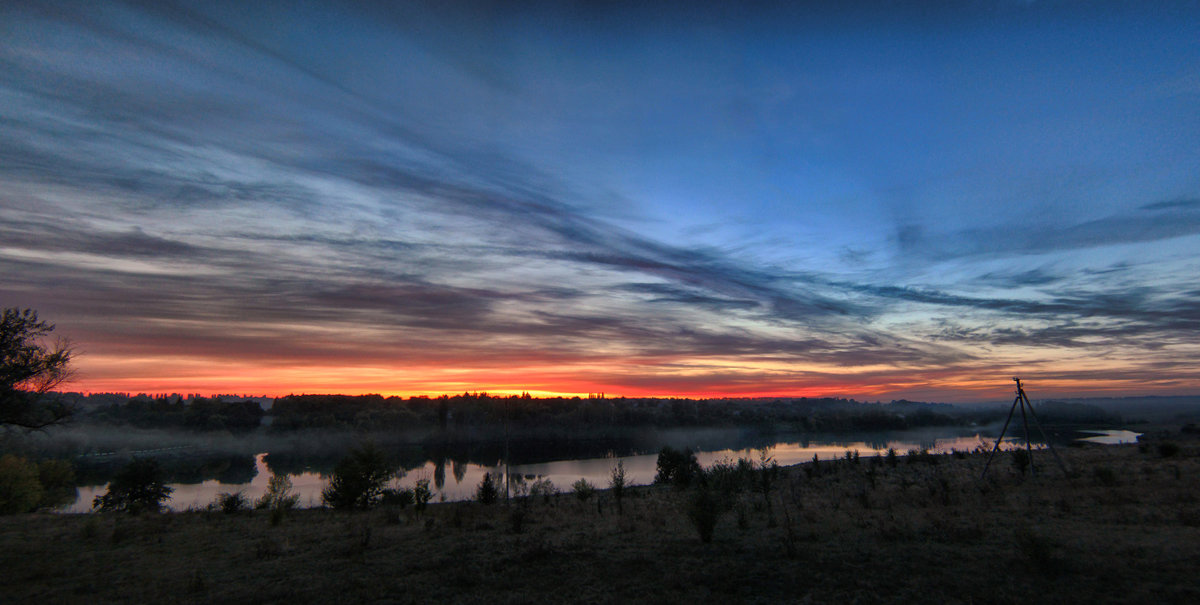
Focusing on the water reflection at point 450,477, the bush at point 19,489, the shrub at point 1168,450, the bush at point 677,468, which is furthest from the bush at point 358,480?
the shrub at point 1168,450

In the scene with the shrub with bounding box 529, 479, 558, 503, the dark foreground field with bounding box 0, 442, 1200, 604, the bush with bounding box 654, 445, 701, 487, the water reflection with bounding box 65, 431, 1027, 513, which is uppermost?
the dark foreground field with bounding box 0, 442, 1200, 604

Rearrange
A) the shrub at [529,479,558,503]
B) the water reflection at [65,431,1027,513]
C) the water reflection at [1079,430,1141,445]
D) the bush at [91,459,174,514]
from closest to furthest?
the shrub at [529,479,558,503] < the bush at [91,459,174,514] < the water reflection at [65,431,1027,513] < the water reflection at [1079,430,1141,445]

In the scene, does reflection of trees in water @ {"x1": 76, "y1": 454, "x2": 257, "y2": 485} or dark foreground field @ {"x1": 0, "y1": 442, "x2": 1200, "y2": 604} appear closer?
dark foreground field @ {"x1": 0, "y1": 442, "x2": 1200, "y2": 604}

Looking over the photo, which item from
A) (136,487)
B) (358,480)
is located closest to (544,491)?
(358,480)

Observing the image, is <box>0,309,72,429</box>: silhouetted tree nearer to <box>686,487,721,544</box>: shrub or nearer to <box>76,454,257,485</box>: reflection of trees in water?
<box>686,487,721,544</box>: shrub

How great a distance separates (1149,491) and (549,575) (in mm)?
19955

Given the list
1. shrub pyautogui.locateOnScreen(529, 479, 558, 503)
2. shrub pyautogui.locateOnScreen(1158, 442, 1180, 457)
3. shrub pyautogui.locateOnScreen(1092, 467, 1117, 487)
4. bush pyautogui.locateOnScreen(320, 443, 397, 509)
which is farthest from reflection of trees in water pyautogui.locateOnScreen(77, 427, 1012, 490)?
shrub pyautogui.locateOnScreen(1092, 467, 1117, 487)

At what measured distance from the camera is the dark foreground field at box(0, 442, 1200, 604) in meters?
8.74

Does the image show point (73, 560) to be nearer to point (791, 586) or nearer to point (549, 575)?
point (549, 575)

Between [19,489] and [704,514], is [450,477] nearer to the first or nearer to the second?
[19,489]

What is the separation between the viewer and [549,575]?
1027 cm

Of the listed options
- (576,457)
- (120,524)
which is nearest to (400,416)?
(576,457)

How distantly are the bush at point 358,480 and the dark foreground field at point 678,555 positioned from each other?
8719mm

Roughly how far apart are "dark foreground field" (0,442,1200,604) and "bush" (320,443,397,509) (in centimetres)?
872
